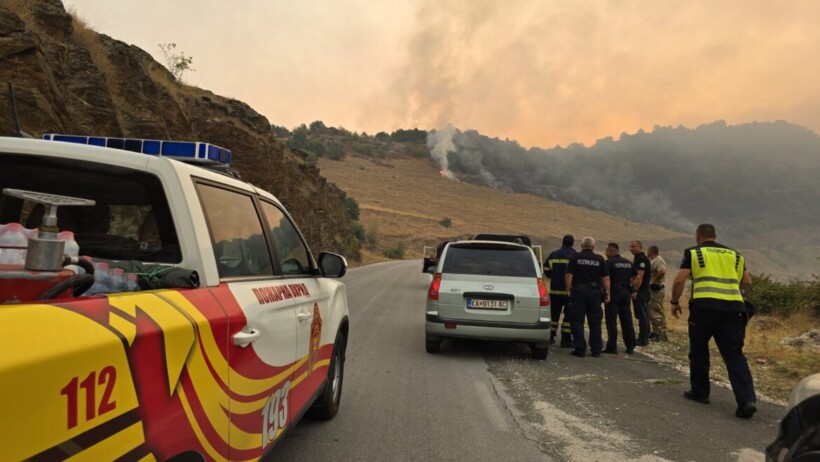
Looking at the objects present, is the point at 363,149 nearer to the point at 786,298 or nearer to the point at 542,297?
the point at 786,298

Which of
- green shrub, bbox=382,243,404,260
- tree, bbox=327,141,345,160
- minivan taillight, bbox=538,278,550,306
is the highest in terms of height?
tree, bbox=327,141,345,160

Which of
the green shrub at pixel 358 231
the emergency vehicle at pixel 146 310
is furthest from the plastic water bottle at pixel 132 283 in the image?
the green shrub at pixel 358 231

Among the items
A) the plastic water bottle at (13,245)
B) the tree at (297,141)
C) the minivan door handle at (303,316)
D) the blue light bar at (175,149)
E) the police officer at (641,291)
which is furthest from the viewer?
the tree at (297,141)

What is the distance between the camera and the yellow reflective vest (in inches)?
221

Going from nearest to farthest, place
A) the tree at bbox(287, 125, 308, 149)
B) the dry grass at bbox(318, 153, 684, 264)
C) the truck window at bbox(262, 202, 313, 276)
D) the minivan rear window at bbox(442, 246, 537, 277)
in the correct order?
the truck window at bbox(262, 202, 313, 276) → the minivan rear window at bbox(442, 246, 537, 277) → the dry grass at bbox(318, 153, 684, 264) → the tree at bbox(287, 125, 308, 149)

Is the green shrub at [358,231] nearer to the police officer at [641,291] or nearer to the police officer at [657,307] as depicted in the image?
the police officer at [657,307]

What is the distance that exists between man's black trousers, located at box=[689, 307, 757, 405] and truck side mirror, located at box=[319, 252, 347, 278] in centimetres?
408

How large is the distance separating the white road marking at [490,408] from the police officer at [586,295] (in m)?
2.71

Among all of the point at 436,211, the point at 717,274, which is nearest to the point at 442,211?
the point at 436,211

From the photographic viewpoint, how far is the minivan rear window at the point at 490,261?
26.1ft

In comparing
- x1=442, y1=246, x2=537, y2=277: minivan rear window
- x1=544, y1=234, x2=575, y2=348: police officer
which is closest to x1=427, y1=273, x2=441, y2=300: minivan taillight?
x1=442, y1=246, x2=537, y2=277: minivan rear window

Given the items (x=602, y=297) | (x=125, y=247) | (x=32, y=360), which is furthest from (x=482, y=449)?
(x=602, y=297)

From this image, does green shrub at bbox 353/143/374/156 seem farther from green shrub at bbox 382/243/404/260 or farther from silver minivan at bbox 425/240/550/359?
silver minivan at bbox 425/240/550/359

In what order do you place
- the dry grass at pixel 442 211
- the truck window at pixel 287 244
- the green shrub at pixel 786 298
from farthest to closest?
the dry grass at pixel 442 211, the green shrub at pixel 786 298, the truck window at pixel 287 244
